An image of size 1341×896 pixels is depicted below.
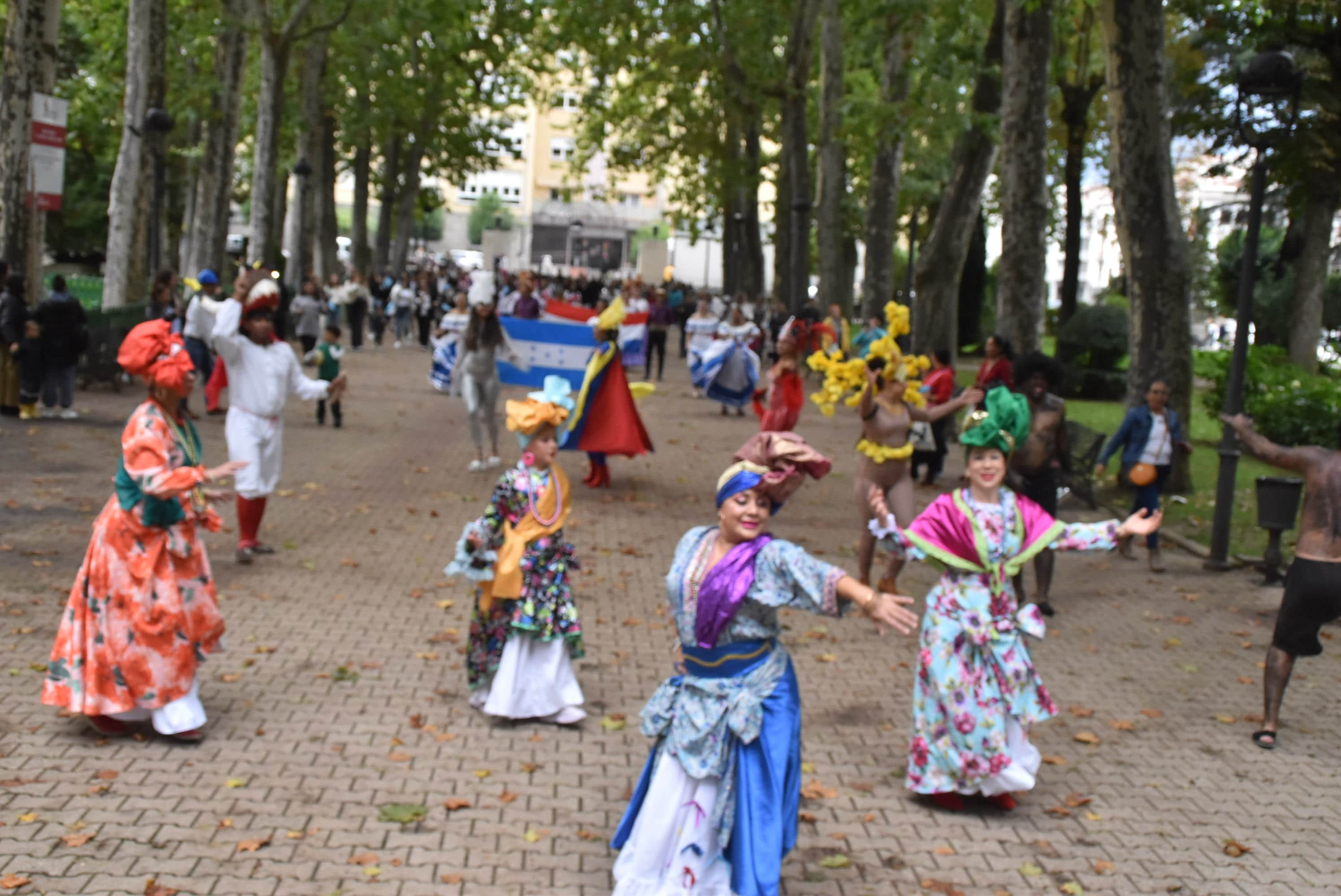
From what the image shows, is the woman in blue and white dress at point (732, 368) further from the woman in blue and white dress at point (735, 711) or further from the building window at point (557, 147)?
the building window at point (557, 147)

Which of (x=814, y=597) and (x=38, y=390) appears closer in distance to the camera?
(x=814, y=597)

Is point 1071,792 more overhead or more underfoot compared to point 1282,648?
more underfoot

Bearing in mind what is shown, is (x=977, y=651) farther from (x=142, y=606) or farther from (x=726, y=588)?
(x=142, y=606)

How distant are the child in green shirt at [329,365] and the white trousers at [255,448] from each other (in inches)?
189

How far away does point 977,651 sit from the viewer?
6.51 m

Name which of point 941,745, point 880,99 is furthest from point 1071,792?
point 880,99

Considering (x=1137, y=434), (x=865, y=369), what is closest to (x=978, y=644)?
(x=865, y=369)

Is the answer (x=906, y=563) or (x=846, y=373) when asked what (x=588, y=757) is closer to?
(x=846, y=373)

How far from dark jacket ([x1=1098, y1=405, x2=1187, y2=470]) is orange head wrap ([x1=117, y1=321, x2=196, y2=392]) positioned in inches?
318

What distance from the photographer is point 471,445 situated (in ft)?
60.2

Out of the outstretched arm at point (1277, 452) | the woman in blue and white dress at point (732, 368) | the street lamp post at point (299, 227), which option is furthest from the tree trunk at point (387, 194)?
the outstretched arm at point (1277, 452)

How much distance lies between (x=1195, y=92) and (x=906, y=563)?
16573mm

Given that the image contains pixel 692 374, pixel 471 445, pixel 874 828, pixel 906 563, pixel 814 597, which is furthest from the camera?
pixel 692 374

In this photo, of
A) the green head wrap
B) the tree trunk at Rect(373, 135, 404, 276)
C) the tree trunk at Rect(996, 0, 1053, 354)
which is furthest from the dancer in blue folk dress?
the tree trunk at Rect(373, 135, 404, 276)
